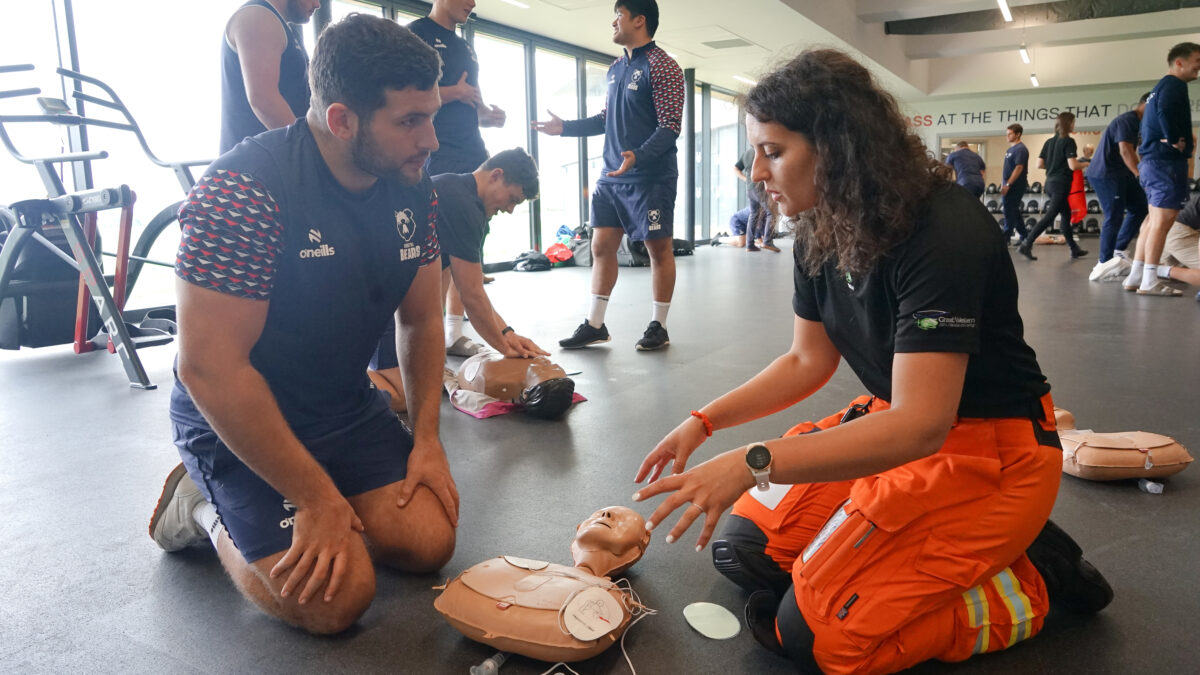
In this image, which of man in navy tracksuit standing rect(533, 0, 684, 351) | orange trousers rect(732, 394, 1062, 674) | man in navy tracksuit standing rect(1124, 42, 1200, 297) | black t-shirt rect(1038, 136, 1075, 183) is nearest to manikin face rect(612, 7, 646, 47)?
man in navy tracksuit standing rect(533, 0, 684, 351)

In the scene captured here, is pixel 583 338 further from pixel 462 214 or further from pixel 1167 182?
pixel 1167 182

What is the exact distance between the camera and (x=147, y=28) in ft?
16.4

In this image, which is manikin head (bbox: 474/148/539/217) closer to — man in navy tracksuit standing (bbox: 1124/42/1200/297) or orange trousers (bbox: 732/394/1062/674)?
orange trousers (bbox: 732/394/1062/674)

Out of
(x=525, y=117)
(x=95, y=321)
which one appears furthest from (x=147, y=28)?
(x=525, y=117)

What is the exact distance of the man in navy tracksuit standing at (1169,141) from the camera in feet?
15.7

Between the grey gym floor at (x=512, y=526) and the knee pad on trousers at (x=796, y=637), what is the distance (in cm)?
5

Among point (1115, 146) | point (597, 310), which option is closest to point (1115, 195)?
point (1115, 146)

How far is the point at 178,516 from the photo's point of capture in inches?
65.5

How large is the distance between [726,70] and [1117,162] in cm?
629

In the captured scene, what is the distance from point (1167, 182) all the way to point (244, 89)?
17.6 ft

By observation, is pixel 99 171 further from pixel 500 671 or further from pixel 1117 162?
pixel 1117 162

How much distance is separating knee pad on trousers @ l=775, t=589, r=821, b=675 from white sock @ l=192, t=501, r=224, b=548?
42.7 inches

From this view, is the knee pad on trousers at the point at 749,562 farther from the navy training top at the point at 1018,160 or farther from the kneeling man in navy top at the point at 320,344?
the navy training top at the point at 1018,160

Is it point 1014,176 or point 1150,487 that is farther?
point 1014,176
